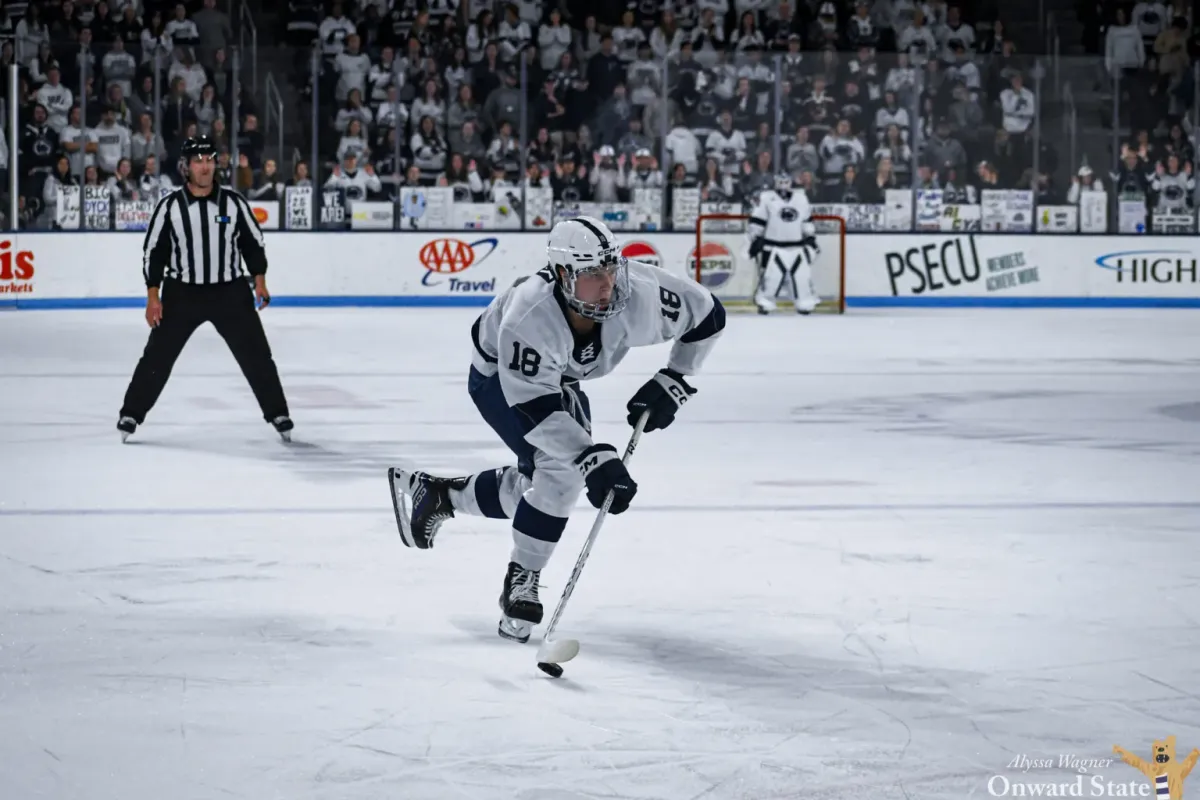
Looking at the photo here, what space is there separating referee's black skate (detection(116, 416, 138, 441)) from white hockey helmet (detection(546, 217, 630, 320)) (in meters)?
4.10

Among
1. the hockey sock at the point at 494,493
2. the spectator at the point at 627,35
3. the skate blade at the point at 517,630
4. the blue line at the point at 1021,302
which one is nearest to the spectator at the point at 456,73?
the spectator at the point at 627,35

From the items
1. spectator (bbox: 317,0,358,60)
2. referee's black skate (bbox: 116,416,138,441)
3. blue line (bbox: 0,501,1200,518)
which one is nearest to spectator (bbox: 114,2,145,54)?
spectator (bbox: 317,0,358,60)

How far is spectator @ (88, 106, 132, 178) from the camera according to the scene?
15.5 metres

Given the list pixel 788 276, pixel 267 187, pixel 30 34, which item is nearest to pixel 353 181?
pixel 267 187

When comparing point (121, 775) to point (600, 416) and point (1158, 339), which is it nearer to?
point (600, 416)

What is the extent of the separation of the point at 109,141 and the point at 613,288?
41.8 ft

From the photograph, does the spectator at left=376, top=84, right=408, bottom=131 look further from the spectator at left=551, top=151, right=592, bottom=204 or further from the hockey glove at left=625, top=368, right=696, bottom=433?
the hockey glove at left=625, top=368, right=696, bottom=433

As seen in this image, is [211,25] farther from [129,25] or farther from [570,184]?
[570,184]

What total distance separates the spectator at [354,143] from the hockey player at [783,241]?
134 inches

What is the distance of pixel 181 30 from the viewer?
1736 cm

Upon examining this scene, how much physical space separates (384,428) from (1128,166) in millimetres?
11068

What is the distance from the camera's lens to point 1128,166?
55.4 ft

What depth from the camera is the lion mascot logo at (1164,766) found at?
2842mm

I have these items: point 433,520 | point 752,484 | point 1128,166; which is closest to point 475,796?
point 433,520
